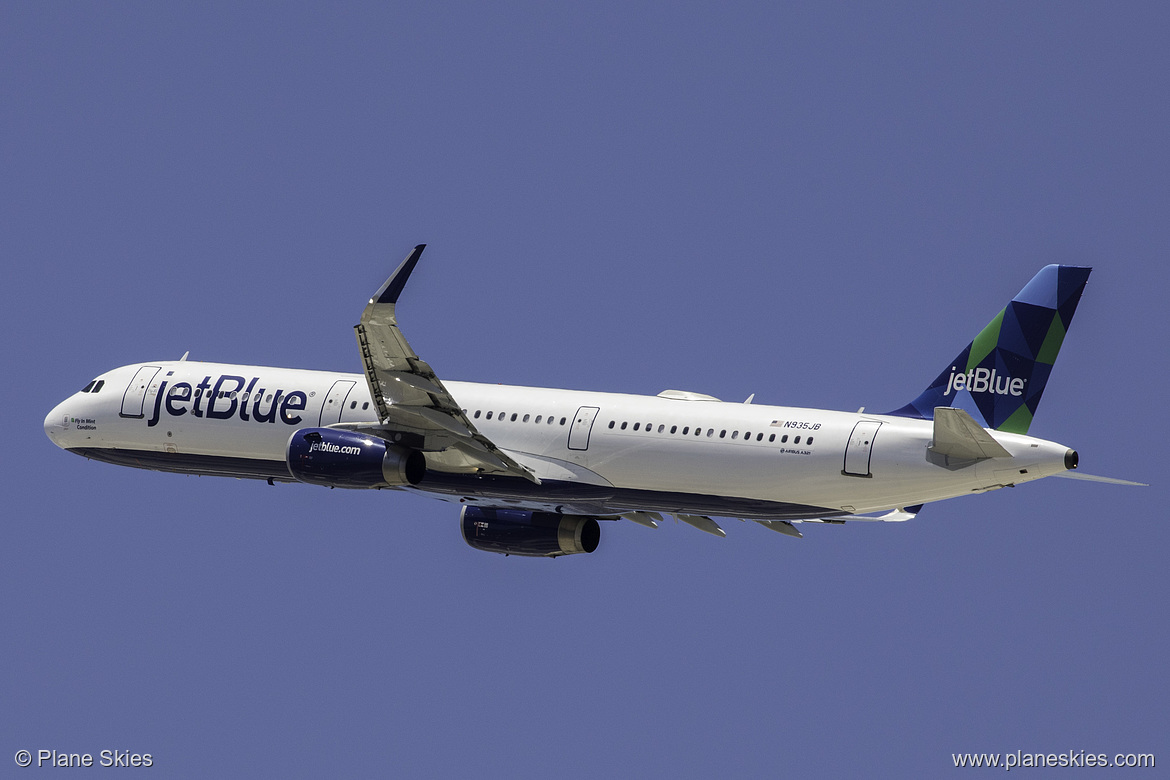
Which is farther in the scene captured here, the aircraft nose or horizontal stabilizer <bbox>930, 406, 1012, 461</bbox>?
the aircraft nose

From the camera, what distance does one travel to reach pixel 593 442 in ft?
157

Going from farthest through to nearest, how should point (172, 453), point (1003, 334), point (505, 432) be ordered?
point (172, 453) → point (505, 432) → point (1003, 334)

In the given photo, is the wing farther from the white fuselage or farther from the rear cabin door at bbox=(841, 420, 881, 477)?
the rear cabin door at bbox=(841, 420, 881, 477)

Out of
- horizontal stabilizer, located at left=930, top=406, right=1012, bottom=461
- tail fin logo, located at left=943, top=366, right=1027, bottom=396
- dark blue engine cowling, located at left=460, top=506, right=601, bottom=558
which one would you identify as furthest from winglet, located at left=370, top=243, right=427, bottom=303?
tail fin logo, located at left=943, top=366, right=1027, bottom=396

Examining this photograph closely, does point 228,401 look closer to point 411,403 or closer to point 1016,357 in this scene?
point 411,403

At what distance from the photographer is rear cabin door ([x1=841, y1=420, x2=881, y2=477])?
146 feet

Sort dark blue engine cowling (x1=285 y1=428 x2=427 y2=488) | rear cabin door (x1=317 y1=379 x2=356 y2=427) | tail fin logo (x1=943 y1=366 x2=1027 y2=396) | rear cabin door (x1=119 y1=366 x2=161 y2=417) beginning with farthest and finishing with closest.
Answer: rear cabin door (x1=119 y1=366 x2=161 y2=417) → rear cabin door (x1=317 y1=379 x2=356 y2=427) → dark blue engine cowling (x1=285 y1=428 x2=427 y2=488) → tail fin logo (x1=943 y1=366 x2=1027 y2=396)

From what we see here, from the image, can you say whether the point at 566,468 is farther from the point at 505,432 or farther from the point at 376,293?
the point at 376,293

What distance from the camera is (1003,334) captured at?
46.1m

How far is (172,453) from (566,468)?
450 inches

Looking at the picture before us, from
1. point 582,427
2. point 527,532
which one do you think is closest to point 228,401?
point 527,532

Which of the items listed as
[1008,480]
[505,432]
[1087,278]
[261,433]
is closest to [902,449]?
[1008,480]

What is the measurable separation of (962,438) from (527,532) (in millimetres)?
12676

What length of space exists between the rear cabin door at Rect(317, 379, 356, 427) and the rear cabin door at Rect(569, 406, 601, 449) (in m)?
6.21
